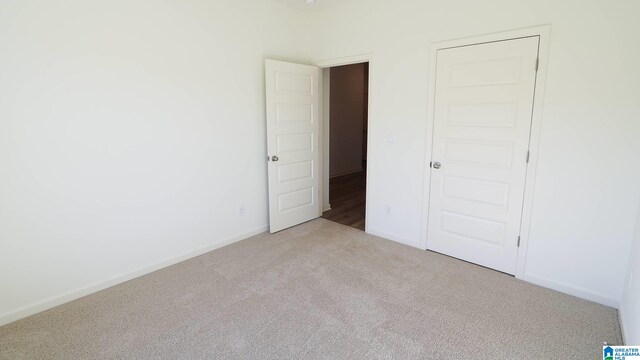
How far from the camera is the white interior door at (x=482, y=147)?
2.81 m

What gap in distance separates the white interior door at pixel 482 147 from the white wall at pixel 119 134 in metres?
2.07

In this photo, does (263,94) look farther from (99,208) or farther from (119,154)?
(99,208)

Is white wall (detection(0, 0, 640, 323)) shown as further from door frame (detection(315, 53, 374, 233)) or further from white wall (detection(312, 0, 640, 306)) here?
door frame (detection(315, 53, 374, 233))

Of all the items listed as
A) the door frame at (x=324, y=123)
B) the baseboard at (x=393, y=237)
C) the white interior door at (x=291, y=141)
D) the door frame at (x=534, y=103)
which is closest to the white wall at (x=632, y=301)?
the door frame at (x=534, y=103)

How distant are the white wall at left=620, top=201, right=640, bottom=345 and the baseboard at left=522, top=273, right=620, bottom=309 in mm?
104

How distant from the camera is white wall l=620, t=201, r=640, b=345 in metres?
1.88

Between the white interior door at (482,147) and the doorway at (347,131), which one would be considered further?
the doorway at (347,131)

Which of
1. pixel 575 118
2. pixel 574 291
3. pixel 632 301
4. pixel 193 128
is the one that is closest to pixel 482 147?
pixel 575 118

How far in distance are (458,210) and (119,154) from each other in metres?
3.14

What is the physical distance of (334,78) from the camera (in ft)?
23.4

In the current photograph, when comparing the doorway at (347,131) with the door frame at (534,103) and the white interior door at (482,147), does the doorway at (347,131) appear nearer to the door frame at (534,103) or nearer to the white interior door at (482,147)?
the white interior door at (482,147)

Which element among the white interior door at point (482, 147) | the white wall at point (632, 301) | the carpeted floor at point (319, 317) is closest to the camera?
the white wall at point (632, 301)

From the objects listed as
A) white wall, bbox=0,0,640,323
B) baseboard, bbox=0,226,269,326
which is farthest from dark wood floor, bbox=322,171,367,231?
baseboard, bbox=0,226,269,326

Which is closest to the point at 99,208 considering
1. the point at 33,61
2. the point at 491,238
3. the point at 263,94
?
the point at 33,61
